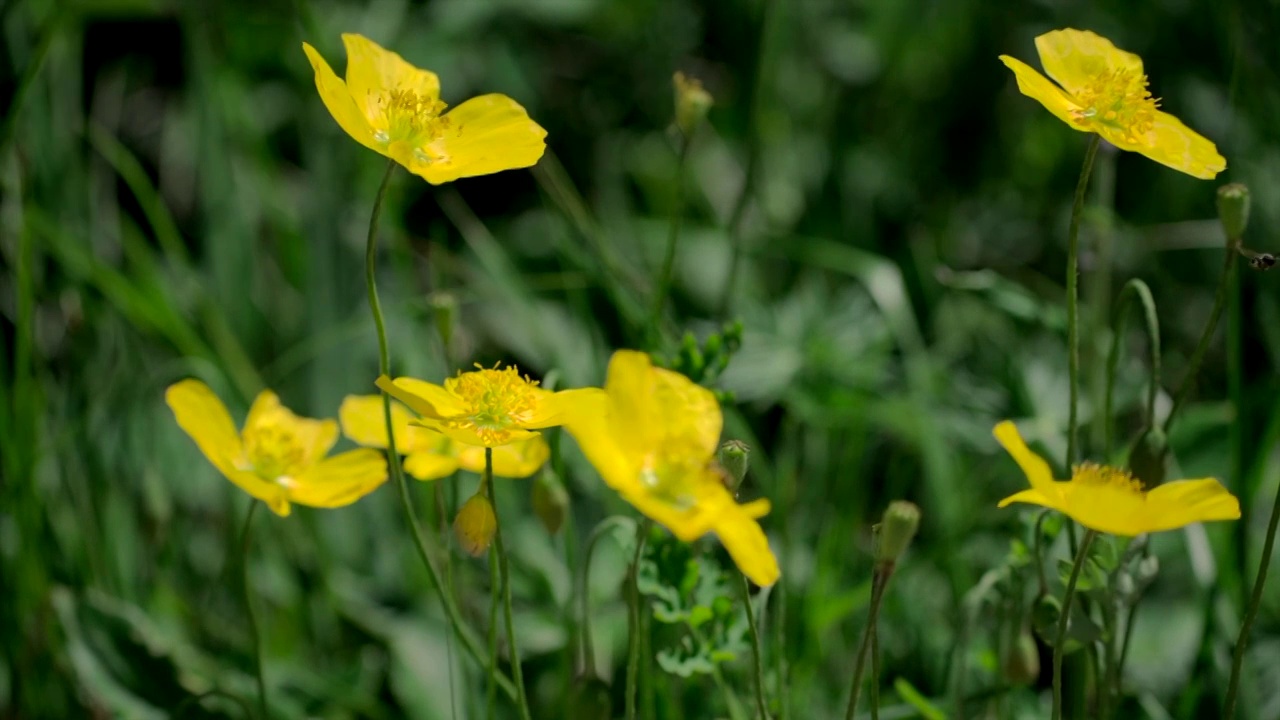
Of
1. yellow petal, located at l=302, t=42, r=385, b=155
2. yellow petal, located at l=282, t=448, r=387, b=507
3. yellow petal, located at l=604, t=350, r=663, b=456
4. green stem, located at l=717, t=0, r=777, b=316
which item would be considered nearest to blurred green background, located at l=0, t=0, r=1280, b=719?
green stem, located at l=717, t=0, r=777, b=316

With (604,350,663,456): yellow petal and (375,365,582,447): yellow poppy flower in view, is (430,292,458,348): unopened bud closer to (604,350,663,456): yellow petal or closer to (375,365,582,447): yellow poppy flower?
(375,365,582,447): yellow poppy flower

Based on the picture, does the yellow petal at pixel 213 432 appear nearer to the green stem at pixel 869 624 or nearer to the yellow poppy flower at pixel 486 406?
the yellow poppy flower at pixel 486 406

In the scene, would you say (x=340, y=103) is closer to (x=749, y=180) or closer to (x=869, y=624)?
(x=869, y=624)

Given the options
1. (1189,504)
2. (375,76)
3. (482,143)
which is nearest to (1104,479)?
(1189,504)

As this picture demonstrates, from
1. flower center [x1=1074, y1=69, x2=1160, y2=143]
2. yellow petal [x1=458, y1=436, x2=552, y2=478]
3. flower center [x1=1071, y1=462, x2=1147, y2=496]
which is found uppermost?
flower center [x1=1074, y1=69, x2=1160, y2=143]

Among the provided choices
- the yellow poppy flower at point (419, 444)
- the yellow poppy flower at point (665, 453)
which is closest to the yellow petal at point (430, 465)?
the yellow poppy flower at point (419, 444)

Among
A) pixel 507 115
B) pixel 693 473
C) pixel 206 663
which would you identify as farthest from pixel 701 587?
pixel 206 663
